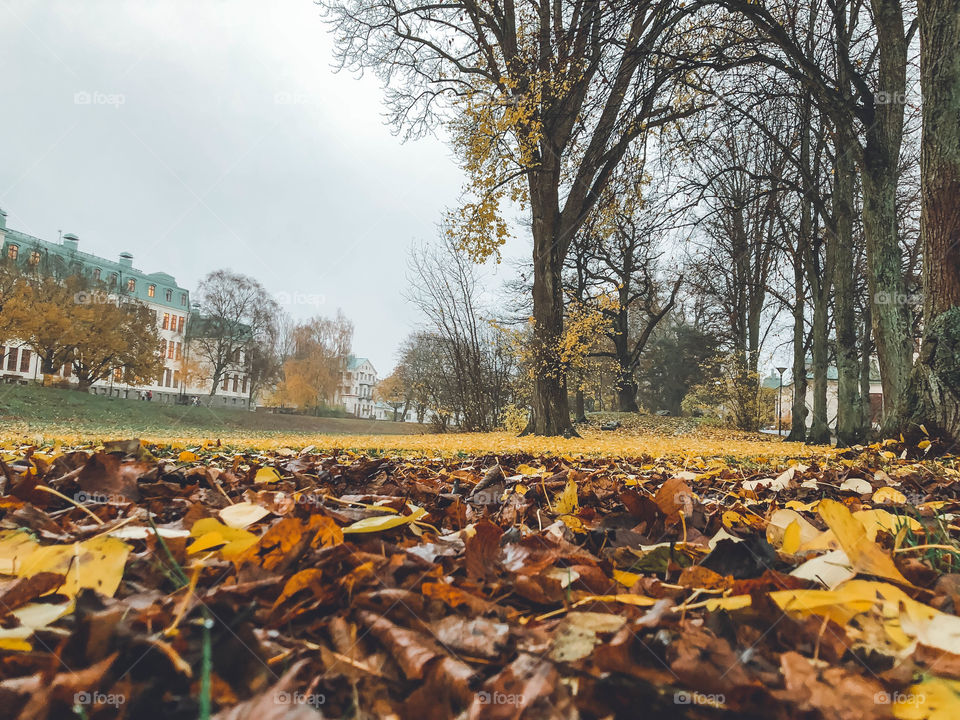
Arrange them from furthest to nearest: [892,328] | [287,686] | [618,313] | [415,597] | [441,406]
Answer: [618,313] → [441,406] → [892,328] → [415,597] → [287,686]

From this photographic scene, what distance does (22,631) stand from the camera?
53cm

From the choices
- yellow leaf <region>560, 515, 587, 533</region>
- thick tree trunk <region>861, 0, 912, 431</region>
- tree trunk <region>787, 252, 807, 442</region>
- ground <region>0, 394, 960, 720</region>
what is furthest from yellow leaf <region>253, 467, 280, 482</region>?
tree trunk <region>787, 252, 807, 442</region>

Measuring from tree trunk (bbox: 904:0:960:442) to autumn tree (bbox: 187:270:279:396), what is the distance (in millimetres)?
28826

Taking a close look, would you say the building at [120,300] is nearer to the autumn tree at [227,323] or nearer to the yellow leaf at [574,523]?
the autumn tree at [227,323]

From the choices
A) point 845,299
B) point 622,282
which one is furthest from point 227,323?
point 845,299

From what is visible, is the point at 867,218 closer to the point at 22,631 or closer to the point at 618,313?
the point at 22,631

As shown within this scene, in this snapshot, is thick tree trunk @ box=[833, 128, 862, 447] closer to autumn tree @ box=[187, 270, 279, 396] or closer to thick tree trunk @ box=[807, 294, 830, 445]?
thick tree trunk @ box=[807, 294, 830, 445]

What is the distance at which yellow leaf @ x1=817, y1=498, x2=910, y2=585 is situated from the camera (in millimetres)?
660

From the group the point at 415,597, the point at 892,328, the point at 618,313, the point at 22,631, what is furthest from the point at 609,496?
the point at 618,313

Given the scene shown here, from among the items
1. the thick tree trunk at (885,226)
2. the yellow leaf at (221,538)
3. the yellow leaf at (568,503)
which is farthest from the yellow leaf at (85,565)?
the thick tree trunk at (885,226)

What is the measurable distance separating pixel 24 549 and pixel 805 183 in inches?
448

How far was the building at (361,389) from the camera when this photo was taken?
46406mm

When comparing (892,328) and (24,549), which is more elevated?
(892,328)

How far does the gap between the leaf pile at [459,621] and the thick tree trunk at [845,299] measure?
9943 mm
